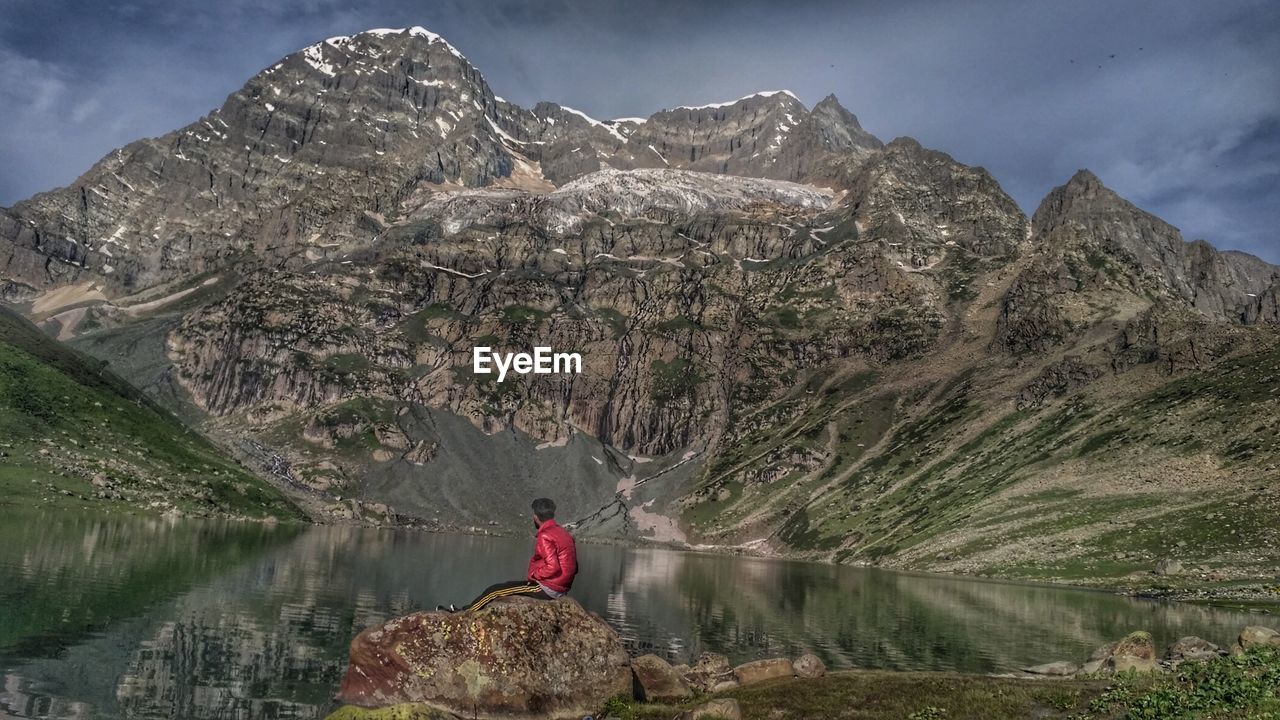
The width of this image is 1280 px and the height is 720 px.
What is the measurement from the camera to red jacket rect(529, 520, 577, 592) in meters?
32.2

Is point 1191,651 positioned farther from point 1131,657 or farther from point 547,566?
point 547,566

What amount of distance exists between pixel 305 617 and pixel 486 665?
35.0 meters

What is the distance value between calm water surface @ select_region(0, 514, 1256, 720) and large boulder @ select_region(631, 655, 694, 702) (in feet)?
39.7

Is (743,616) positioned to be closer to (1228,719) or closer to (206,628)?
(206,628)

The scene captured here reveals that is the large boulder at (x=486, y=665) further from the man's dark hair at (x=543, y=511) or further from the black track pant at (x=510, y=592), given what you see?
the man's dark hair at (x=543, y=511)

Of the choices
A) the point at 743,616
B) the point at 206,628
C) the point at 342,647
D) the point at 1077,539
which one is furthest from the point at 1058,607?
the point at 206,628

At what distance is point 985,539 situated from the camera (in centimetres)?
17325

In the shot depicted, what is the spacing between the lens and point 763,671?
3809 centimetres

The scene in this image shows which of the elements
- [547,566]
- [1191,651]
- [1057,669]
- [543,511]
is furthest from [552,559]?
[1191,651]

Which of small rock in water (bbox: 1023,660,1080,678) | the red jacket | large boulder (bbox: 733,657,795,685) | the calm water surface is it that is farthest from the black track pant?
small rock in water (bbox: 1023,660,1080,678)

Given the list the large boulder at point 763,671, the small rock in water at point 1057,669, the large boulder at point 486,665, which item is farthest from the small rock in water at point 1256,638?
the large boulder at point 486,665

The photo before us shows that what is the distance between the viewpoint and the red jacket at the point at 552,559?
1268 inches

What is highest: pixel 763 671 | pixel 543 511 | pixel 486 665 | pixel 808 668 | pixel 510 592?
pixel 543 511

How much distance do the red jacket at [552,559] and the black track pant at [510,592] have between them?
0.44 m
